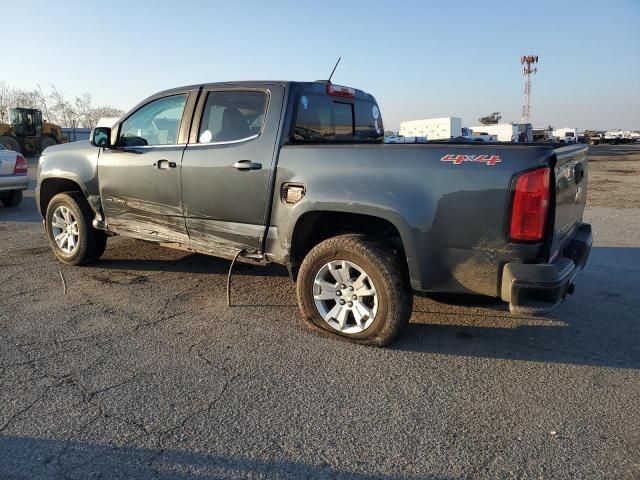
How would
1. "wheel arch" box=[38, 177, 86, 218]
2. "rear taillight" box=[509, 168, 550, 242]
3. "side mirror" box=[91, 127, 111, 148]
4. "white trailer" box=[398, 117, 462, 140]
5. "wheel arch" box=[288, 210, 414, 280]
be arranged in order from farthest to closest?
"white trailer" box=[398, 117, 462, 140] < "wheel arch" box=[38, 177, 86, 218] < "side mirror" box=[91, 127, 111, 148] < "wheel arch" box=[288, 210, 414, 280] < "rear taillight" box=[509, 168, 550, 242]

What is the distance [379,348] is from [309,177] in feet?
4.44

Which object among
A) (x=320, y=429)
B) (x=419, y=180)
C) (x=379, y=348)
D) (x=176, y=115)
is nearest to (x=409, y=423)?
(x=320, y=429)

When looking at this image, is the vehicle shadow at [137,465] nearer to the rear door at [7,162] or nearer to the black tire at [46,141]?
the rear door at [7,162]

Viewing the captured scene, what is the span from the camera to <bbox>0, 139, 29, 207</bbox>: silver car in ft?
33.2

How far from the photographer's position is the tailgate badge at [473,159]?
3174 millimetres

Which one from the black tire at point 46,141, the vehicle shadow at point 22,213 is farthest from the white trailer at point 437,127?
the vehicle shadow at point 22,213

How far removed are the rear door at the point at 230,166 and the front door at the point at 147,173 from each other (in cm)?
19

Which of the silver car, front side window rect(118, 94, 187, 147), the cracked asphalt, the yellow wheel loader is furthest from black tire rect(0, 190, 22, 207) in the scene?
the yellow wheel loader

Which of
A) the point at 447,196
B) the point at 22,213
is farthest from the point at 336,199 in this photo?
the point at 22,213

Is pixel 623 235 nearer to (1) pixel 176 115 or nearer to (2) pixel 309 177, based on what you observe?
(2) pixel 309 177

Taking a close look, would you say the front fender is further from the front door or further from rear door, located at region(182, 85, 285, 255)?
rear door, located at region(182, 85, 285, 255)

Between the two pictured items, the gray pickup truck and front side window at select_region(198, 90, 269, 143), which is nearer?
the gray pickup truck

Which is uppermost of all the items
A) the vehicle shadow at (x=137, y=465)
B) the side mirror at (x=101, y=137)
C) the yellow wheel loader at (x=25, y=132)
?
the yellow wheel loader at (x=25, y=132)

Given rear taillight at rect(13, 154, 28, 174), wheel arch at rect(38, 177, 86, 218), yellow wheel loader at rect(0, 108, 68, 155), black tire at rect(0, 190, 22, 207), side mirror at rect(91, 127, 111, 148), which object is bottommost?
black tire at rect(0, 190, 22, 207)
